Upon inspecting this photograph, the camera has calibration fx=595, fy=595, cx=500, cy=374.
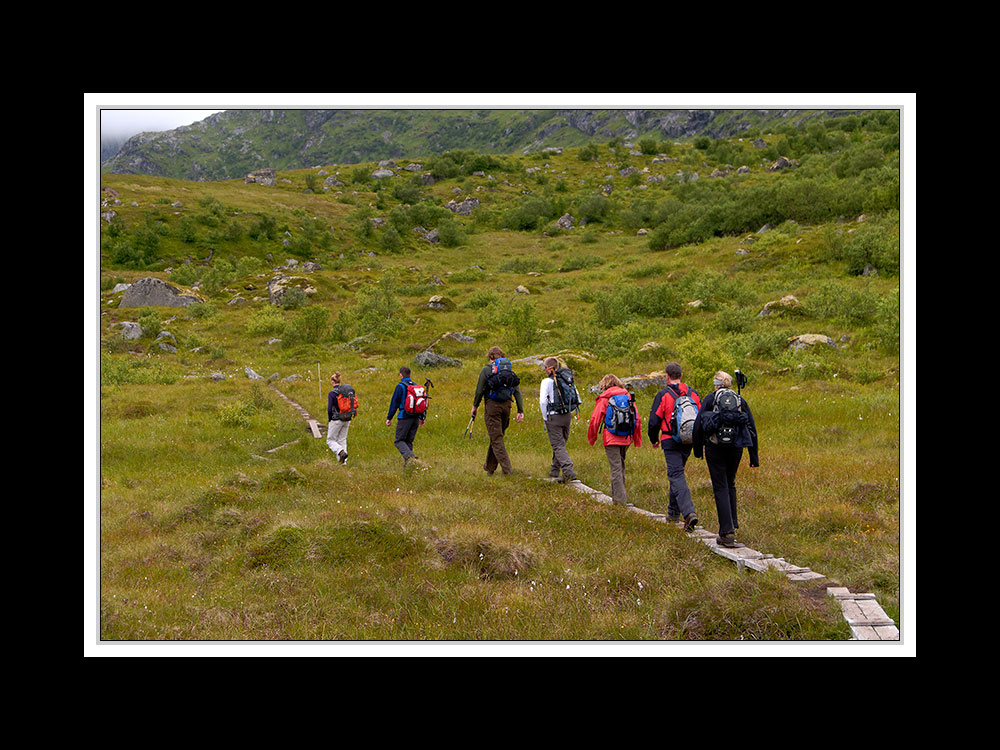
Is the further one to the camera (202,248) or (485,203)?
(485,203)

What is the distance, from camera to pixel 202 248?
70188mm

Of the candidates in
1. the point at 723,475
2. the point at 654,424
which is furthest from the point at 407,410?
the point at 723,475

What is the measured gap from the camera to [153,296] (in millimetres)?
49938

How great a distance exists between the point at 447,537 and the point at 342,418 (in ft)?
24.3

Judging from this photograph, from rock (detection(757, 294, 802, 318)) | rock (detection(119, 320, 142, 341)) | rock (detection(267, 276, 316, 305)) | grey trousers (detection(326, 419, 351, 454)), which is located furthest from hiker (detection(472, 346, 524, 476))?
Result: rock (detection(267, 276, 316, 305))

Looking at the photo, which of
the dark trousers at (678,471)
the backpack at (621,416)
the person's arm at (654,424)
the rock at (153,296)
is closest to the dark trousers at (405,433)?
the backpack at (621,416)

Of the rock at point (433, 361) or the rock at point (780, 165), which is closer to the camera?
the rock at point (433, 361)

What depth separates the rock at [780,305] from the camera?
31477mm

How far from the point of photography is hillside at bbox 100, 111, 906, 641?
669cm

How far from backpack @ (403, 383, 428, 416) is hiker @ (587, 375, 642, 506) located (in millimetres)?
4766

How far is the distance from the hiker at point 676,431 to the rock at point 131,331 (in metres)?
37.1

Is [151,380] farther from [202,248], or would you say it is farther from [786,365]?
[202,248]

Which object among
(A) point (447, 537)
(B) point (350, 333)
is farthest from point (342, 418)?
(B) point (350, 333)

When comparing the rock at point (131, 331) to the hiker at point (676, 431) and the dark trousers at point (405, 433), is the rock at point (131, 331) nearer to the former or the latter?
the dark trousers at point (405, 433)
